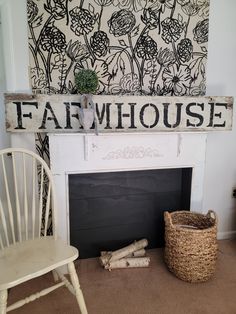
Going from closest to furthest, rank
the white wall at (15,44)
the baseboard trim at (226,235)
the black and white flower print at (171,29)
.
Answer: the white wall at (15,44) < the black and white flower print at (171,29) < the baseboard trim at (226,235)

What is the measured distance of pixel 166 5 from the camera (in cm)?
187

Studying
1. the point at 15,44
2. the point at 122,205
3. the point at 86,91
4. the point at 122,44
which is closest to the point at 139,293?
the point at 122,205

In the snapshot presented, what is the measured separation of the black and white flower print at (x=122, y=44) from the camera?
67.7 inches

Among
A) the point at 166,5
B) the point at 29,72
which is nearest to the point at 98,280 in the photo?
the point at 29,72

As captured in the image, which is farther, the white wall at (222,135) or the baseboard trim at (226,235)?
the baseboard trim at (226,235)

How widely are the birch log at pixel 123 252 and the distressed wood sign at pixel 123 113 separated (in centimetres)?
91

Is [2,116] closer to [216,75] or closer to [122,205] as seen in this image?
[122,205]

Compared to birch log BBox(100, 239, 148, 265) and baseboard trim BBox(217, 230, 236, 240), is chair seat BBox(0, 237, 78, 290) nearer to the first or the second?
birch log BBox(100, 239, 148, 265)

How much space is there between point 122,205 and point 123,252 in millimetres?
360

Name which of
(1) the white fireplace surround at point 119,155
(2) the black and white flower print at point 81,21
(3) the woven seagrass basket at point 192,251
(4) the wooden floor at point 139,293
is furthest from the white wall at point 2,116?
(3) the woven seagrass basket at point 192,251

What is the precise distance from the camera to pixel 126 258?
6.47 feet

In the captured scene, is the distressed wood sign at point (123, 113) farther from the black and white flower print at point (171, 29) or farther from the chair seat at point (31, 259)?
the chair seat at point (31, 259)

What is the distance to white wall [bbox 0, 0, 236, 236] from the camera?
1.67m

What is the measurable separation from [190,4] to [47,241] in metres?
1.93
